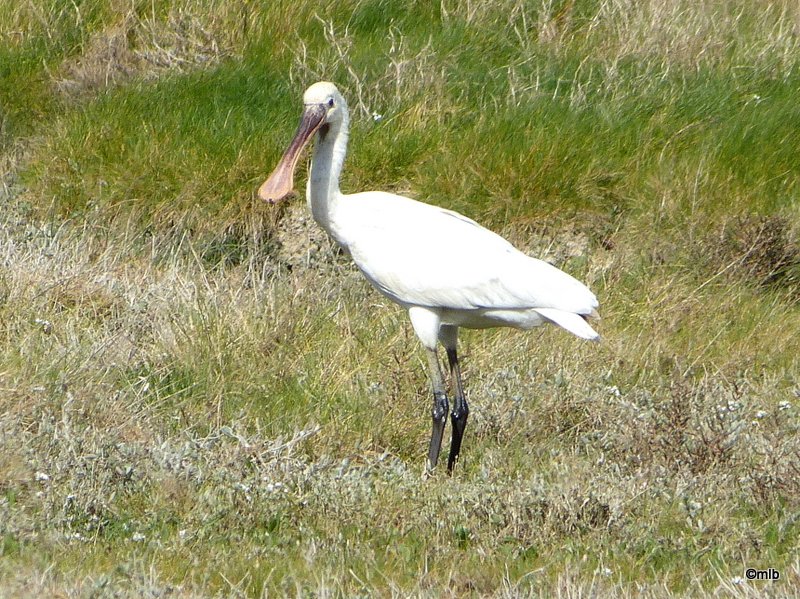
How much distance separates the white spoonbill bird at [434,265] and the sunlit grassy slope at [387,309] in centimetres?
38

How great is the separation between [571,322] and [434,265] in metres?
0.60

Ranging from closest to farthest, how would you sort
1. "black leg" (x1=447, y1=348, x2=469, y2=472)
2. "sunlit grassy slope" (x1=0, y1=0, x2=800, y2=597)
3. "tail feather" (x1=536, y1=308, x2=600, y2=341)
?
"sunlit grassy slope" (x1=0, y1=0, x2=800, y2=597) < "tail feather" (x1=536, y1=308, x2=600, y2=341) < "black leg" (x1=447, y1=348, x2=469, y2=472)

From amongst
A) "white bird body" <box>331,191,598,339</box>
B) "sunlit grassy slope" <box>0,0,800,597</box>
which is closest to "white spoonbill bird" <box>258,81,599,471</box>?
"white bird body" <box>331,191,598,339</box>

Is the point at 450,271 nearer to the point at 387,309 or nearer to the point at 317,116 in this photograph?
the point at 317,116

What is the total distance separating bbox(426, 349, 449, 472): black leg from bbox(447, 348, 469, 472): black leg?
46mm

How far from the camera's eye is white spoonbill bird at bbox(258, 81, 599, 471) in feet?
18.5

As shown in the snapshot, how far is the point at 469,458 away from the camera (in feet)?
19.0

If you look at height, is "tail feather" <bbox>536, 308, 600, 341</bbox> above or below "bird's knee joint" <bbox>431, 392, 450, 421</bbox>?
above

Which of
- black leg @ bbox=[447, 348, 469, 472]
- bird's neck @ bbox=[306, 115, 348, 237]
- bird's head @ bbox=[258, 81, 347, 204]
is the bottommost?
black leg @ bbox=[447, 348, 469, 472]

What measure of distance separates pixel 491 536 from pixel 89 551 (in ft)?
4.32

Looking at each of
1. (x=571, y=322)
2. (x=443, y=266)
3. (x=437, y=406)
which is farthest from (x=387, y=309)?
(x=571, y=322)

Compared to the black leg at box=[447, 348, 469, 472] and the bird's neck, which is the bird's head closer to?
the bird's neck

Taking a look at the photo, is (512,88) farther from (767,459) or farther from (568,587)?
(568,587)

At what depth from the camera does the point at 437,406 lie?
586 cm
